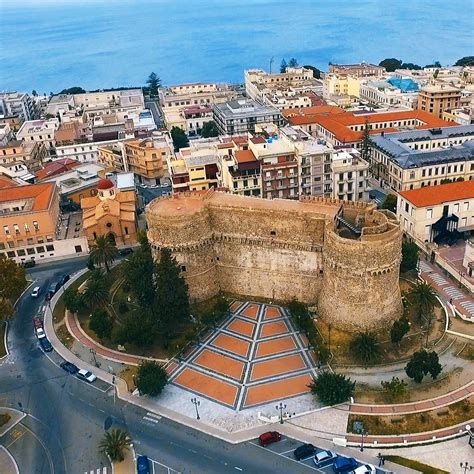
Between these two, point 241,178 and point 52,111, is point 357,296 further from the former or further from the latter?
point 52,111

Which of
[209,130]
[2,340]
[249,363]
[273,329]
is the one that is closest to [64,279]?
[2,340]

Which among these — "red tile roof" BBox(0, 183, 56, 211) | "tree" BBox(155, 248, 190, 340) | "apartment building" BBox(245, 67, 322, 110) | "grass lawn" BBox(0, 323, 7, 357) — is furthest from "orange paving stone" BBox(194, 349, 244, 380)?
"apartment building" BBox(245, 67, 322, 110)

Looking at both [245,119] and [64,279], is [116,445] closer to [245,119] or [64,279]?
[64,279]

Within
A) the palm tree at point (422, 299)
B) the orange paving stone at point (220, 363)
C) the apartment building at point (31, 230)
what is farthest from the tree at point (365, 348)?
the apartment building at point (31, 230)

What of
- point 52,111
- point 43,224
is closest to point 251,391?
point 43,224

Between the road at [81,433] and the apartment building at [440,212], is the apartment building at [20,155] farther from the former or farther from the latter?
the apartment building at [440,212]
